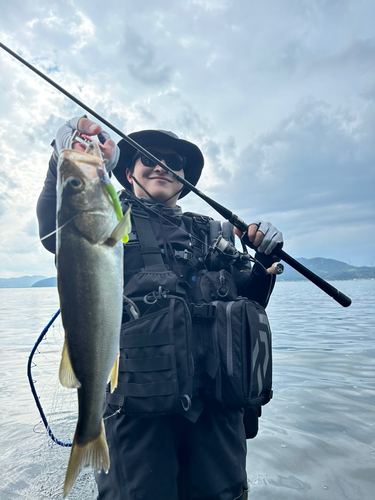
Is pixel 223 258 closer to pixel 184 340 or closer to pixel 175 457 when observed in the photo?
pixel 184 340

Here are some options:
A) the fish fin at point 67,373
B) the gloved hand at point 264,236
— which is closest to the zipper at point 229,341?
the gloved hand at point 264,236

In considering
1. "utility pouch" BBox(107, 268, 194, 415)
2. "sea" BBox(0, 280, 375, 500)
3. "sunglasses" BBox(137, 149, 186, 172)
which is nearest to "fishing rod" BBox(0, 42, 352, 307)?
"sunglasses" BBox(137, 149, 186, 172)

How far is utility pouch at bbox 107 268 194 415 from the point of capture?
7.03 feet

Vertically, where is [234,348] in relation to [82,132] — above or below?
below

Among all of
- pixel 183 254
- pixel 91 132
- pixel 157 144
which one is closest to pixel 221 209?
pixel 183 254

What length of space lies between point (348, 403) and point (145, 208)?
16.8 ft

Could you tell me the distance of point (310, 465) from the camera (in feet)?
12.6

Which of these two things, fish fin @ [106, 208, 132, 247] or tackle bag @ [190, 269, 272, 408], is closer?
fish fin @ [106, 208, 132, 247]

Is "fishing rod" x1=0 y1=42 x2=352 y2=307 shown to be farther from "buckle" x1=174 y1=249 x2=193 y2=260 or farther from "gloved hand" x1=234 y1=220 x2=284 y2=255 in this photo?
"buckle" x1=174 y1=249 x2=193 y2=260

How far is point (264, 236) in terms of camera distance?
109 inches

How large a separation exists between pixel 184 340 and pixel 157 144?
223cm

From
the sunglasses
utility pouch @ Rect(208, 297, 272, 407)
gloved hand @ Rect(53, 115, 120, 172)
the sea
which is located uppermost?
the sunglasses

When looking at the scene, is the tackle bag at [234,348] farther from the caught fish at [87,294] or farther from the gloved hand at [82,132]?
the gloved hand at [82,132]

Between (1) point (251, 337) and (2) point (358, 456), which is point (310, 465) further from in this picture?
(1) point (251, 337)
